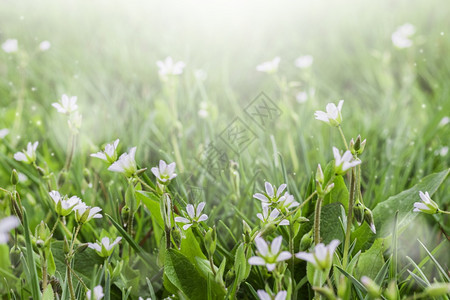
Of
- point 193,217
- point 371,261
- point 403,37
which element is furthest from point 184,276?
point 403,37

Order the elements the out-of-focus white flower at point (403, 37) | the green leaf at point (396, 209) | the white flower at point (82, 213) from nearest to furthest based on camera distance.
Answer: the white flower at point (82, 213), the green leaf at point (396, 209), the out-of-focus white flower at point (403, 37)

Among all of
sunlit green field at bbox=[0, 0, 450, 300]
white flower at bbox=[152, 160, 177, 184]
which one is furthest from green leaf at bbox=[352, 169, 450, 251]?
white flower at bbox=[152, 160, 177, 184]

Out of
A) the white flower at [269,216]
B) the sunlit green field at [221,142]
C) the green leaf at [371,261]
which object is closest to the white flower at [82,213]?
the sunlit green field at [221,142]

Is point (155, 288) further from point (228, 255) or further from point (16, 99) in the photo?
point (16, 99)

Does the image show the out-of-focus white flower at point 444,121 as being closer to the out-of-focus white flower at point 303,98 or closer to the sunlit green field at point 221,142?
the sunlit green field at point 221,142

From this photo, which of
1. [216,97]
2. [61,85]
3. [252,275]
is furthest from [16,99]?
[252,275]

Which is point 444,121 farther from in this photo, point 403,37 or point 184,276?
point 184,276
